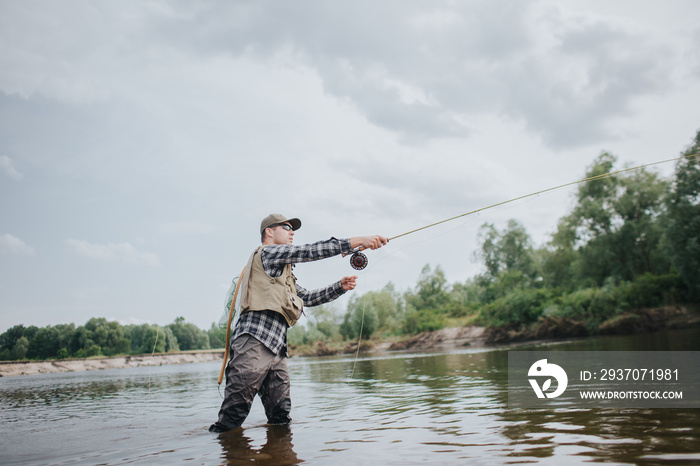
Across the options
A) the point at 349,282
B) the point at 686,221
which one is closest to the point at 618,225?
the point at 686,221

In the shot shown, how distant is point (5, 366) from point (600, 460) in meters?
53.6

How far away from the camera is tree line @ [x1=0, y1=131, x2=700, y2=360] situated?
3055cm

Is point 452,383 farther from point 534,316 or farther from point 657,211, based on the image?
point 657,211

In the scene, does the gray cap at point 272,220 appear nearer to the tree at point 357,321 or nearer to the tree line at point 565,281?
the tree line at point 565,281

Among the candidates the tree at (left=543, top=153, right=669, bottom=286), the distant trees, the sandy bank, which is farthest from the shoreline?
the tree at (left=543, top=153, right=669, bottom=286)

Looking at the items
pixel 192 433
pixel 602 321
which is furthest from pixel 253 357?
pixel 602 321

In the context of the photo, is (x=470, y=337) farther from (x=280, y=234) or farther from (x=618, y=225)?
(x=280, y=234)

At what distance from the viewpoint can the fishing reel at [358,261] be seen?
494 cm

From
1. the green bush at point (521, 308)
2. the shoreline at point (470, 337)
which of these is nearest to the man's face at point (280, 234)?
the shoreline at point (470, 337)

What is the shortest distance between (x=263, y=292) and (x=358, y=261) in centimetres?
111

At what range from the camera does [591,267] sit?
137ft

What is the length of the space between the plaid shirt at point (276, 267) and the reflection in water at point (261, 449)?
794 millimetres

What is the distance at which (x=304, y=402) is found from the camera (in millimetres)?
7273

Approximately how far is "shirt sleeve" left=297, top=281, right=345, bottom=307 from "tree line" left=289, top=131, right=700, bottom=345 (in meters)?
12.6
